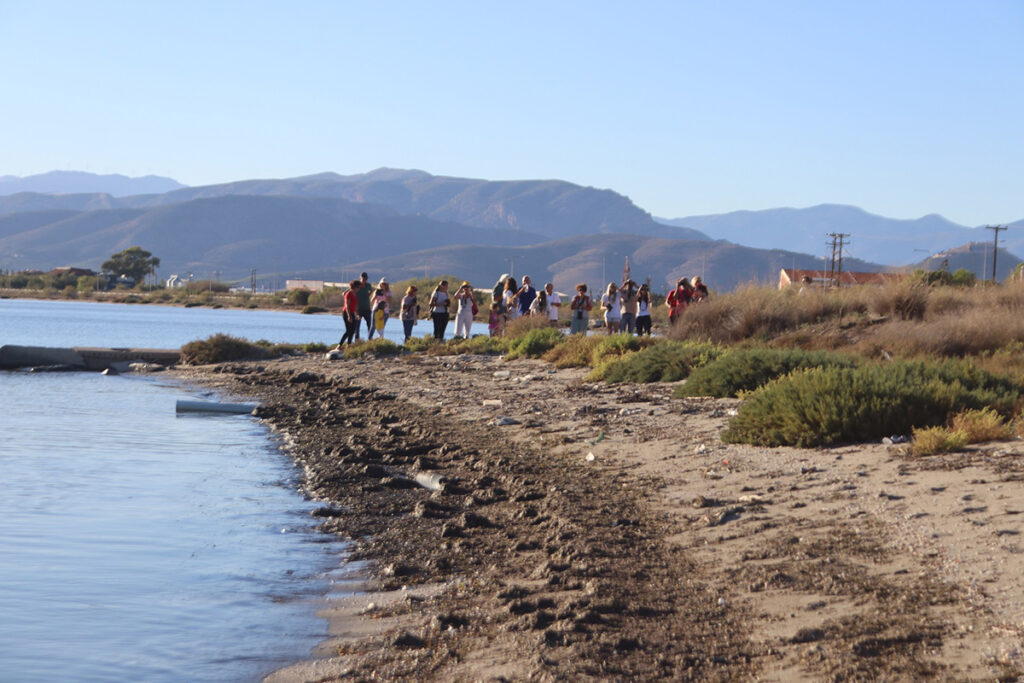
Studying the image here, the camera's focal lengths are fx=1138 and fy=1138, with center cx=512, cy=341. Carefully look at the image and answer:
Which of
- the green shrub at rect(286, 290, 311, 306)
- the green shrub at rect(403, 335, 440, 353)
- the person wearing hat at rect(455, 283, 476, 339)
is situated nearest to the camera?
the green shrub at rect(403, 335, 440, 353)

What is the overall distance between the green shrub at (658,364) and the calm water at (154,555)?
5.14 m

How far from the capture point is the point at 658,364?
1639 cm

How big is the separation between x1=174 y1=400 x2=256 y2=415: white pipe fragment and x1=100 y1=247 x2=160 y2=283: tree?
136 meters

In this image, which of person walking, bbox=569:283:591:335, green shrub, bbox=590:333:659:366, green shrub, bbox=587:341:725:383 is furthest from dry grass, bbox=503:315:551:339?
green shrub, bbox=587:341:725:383

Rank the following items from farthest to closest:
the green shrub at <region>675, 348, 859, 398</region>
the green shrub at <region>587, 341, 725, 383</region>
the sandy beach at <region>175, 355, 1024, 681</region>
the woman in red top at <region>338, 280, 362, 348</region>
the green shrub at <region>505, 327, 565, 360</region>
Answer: the woman in red top at <region>338, 280, 362, 348</region> → the green shrub at <region>505, 327, 565, 360</region> → the green shrub at <region>587, 341, 725, 383</region> → the green shrub at <region>675, 348, 859, 398</region> → the sandy beach at <region>175, 355, 1024, 681</region>

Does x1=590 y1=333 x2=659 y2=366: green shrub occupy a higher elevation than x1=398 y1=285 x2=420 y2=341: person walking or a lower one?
lower

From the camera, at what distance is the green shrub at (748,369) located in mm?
13141

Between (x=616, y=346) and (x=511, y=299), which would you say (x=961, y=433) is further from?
(x=511, y=299)

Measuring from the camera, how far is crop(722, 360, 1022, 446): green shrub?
379 inches

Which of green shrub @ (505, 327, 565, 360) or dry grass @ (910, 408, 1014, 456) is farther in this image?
green shrub @ (505, 327, 565, 360)

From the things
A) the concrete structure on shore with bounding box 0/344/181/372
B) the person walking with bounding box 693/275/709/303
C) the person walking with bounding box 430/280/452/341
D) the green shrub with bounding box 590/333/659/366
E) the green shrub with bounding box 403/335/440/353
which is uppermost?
the person walking with bounding box 693/275/709/303

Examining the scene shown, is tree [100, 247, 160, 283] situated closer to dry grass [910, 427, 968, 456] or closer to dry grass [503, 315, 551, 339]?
dry grass [503, 315, 551, 339]

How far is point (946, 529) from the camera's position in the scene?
259 inches

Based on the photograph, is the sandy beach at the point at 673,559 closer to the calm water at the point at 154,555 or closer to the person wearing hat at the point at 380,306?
the calm water at the point at 154,555
